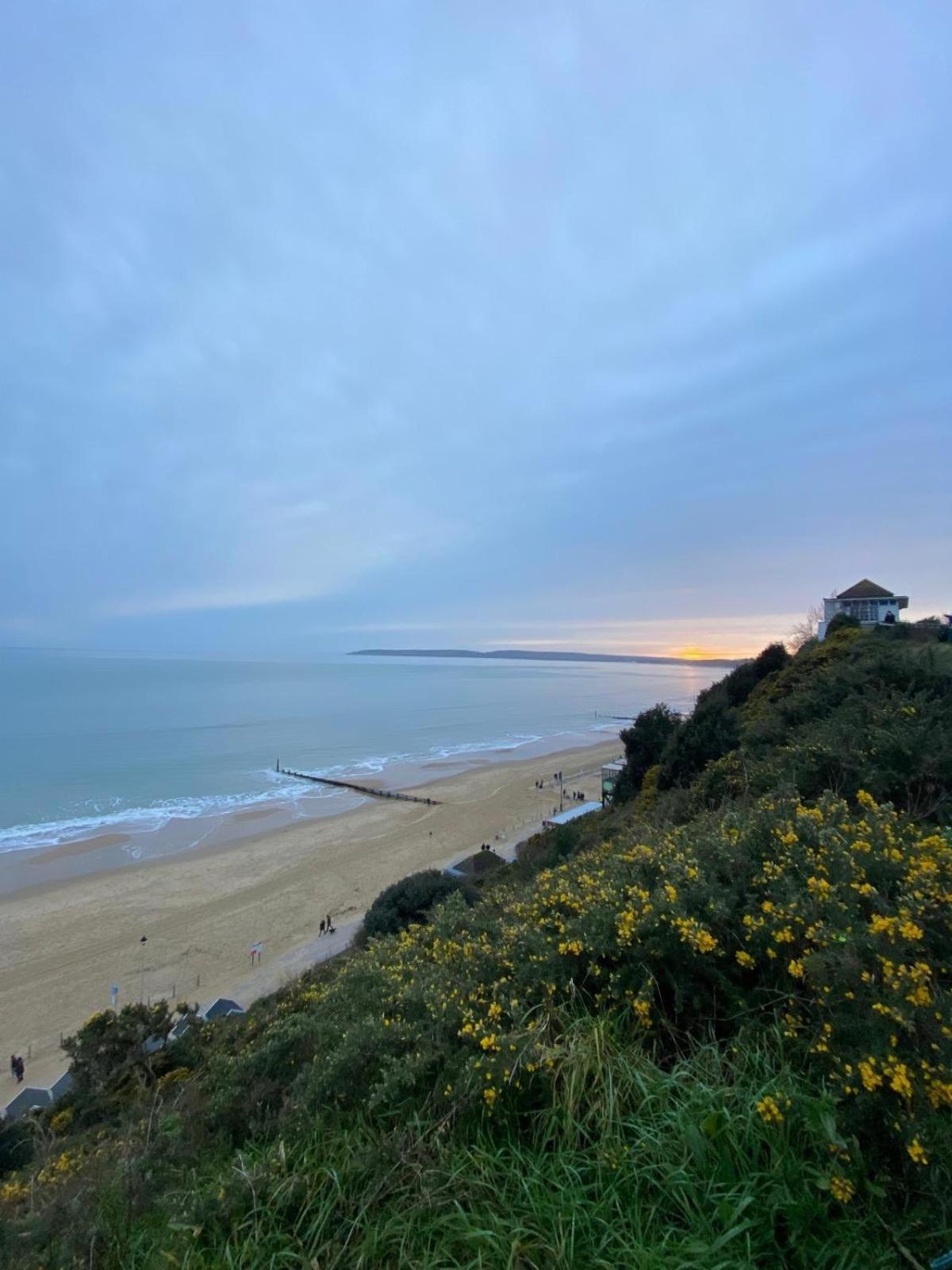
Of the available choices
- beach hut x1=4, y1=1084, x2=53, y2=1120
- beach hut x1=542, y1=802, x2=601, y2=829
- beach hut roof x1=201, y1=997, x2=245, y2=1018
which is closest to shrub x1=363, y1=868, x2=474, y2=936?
beach hut roof x1=201, y1=997, x2=245, y2=1018

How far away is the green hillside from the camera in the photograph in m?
1.97

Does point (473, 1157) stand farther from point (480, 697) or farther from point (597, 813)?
point (480, 697)

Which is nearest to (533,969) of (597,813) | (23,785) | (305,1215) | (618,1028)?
(618,1028)

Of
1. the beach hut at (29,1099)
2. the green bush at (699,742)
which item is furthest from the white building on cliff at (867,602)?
the beach hut at (29,1099)

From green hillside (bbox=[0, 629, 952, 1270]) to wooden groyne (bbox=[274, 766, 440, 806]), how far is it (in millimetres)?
30743

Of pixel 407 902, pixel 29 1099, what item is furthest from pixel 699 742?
pixel 29 1099

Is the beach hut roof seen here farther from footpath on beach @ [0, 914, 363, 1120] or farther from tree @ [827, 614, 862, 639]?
tree @ [827, 614, 862, 639]

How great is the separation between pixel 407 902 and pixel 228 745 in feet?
140

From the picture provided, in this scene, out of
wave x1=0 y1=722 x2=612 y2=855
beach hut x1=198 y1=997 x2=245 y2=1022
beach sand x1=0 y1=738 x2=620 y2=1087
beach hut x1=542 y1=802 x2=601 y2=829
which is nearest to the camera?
beach hut x1=198 y1=997 x2=245 y2=1022

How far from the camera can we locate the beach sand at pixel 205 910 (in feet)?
50.9

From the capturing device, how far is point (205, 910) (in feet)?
67.9

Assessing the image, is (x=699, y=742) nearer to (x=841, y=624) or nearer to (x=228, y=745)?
(x=841, y=624)

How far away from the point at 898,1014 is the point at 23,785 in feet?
153

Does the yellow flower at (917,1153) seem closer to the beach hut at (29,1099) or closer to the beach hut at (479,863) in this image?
the beach hut at (29,1099)
